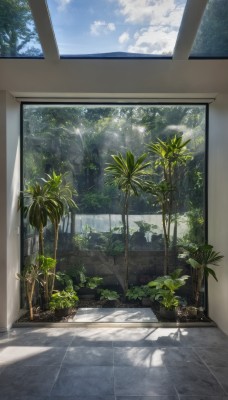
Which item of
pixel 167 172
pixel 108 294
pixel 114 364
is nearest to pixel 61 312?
pixel 108 294

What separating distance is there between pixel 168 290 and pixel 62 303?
147cm

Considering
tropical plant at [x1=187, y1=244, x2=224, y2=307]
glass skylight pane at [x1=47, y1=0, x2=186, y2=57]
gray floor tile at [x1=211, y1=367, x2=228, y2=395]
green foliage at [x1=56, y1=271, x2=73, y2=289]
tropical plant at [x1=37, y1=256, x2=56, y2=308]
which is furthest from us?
green foliage at [x1=56, y1=271, x2=73, y2=289]

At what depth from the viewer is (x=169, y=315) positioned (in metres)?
4.39

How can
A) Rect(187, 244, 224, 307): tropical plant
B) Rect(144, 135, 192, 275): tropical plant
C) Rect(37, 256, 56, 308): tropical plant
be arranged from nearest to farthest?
1. Rect(187, 244, 224, 307): tropical plant
2. Rect(37, 256, 56, 308): tropical plant
3. Rect(144, 135, 192, 275): tropical plant

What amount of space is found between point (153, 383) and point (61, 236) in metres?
2.53

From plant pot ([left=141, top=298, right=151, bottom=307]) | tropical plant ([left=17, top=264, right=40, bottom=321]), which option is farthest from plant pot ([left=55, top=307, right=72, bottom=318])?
plant pot ([left=141, top=298, right=151, bottom=307])

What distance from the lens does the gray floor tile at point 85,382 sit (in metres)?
2.70

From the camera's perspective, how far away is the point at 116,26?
3.56 metres

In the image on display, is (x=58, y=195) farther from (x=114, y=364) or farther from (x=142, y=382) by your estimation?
(x=142, y=382)

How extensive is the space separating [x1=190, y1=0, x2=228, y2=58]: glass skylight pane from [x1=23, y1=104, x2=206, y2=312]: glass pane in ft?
3.46

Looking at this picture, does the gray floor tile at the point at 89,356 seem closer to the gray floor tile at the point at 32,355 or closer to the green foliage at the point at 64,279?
the gray floor tile at the point at 32,355

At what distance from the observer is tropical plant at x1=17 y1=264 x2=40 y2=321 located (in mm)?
4297

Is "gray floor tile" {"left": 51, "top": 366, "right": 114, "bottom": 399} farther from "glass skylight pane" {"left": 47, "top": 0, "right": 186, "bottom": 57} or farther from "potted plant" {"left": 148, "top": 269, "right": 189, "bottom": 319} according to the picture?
"glass skylight pane" {"left": 47, "top": 0, "right": 186, "bottom": 57}

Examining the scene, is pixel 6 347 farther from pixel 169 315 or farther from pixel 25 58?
pixel 25 58
